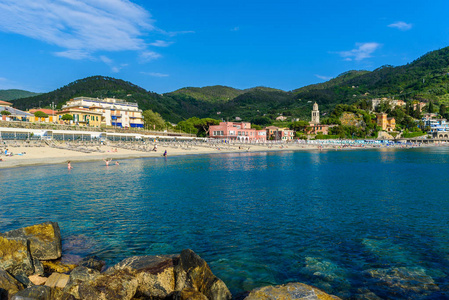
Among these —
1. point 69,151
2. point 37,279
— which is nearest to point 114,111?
point 69,151

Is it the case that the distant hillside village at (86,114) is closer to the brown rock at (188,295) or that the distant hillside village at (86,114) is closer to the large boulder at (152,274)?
the large boulder at (152,274)

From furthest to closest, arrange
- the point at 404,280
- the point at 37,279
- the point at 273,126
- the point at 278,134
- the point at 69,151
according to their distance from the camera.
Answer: the point at 273,126, the point at 278,134, the point at 69,151, the point at 404,280, the point at 37,279

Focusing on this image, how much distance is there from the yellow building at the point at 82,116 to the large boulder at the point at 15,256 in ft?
216

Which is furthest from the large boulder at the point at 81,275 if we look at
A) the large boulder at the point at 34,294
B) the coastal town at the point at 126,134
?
the coastal town at the point at 126,134

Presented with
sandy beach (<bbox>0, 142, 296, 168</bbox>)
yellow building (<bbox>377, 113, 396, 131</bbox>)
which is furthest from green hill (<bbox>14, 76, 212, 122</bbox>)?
yellow building (<bbox>377, 113, 396, 131</bbox>)

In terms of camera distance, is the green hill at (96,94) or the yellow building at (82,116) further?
the green hill at (96,94)

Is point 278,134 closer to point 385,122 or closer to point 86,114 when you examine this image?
point 385,122

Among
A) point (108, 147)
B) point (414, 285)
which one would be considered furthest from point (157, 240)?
point (108, 147)

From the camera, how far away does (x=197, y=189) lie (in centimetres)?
2211

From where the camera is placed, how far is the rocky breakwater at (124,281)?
583 cm

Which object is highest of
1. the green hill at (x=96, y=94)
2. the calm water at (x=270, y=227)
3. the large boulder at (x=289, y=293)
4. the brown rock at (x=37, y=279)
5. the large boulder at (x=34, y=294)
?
the green hill at (x=96, y=94)

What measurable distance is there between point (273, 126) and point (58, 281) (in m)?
115

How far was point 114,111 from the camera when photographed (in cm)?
8381

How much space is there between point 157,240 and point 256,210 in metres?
6.26
